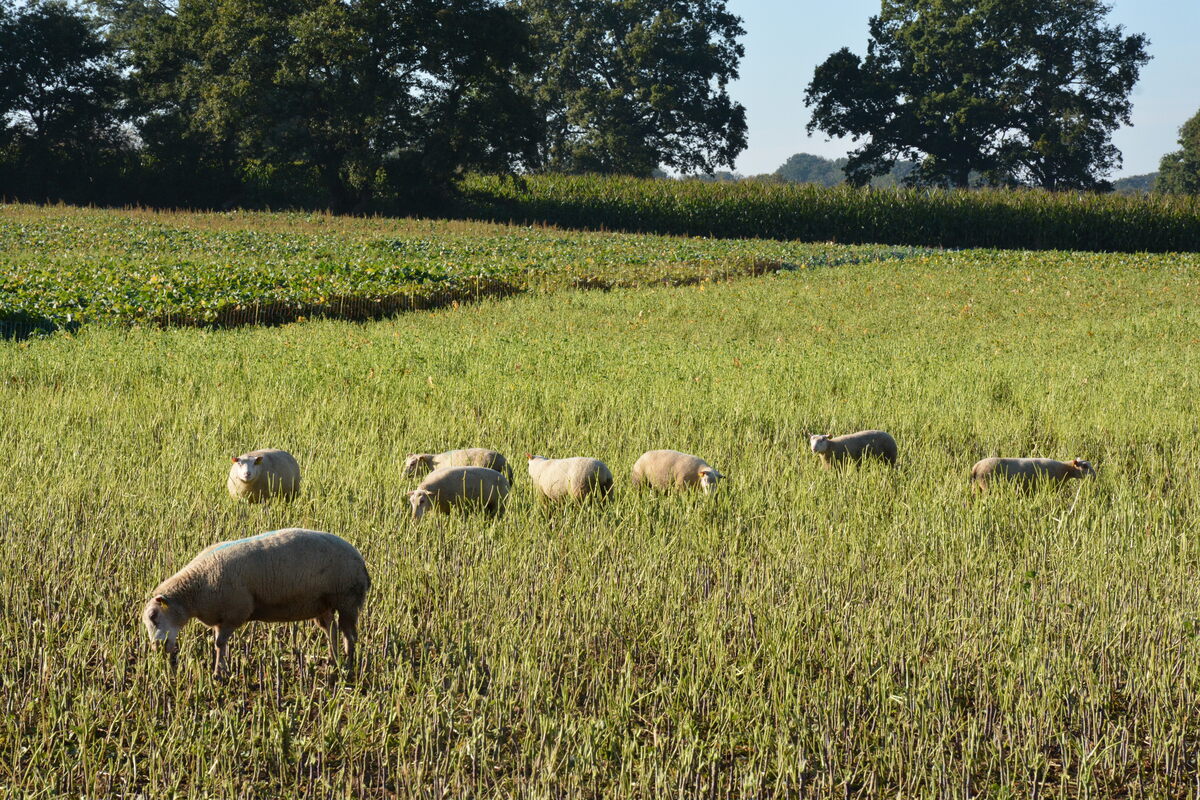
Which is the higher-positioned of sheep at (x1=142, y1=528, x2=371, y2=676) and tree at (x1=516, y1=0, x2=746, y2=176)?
tree at (x1=516, y1=0, x2=746, y2=176)

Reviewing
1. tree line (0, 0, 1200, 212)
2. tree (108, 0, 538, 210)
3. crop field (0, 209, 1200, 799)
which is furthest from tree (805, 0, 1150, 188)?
crop field (0, 209, 1200, 799)

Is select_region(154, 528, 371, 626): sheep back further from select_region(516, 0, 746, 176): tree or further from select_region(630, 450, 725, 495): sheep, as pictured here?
select_region(516, 0, 746, 176): tree

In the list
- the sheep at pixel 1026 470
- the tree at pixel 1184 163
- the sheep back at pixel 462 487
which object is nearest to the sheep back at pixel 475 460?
the sheep back at pixel 462 487

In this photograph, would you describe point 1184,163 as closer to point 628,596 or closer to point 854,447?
point 854,447

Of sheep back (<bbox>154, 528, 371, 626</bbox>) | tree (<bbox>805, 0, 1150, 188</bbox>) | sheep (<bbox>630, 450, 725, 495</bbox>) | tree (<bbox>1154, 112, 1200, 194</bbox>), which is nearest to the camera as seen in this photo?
sheep back (<bbox>154, 528, 371, 626</bbox>)

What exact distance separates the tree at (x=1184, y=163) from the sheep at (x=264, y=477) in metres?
91.4

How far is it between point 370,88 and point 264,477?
4031 cm

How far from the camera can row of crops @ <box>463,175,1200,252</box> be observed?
41.5 metres

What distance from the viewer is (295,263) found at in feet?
70.8

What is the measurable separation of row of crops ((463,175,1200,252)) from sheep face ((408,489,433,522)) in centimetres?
4007

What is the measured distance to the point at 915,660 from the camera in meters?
3.85

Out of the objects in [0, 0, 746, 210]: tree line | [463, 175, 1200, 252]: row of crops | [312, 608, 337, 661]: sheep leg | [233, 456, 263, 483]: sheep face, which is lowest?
[312, 608, 337, 661]: sheep leg

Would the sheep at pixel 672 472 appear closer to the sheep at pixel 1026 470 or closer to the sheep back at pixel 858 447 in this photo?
the sheep back at pixel 858 447

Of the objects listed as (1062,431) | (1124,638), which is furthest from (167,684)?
(1062,431)
